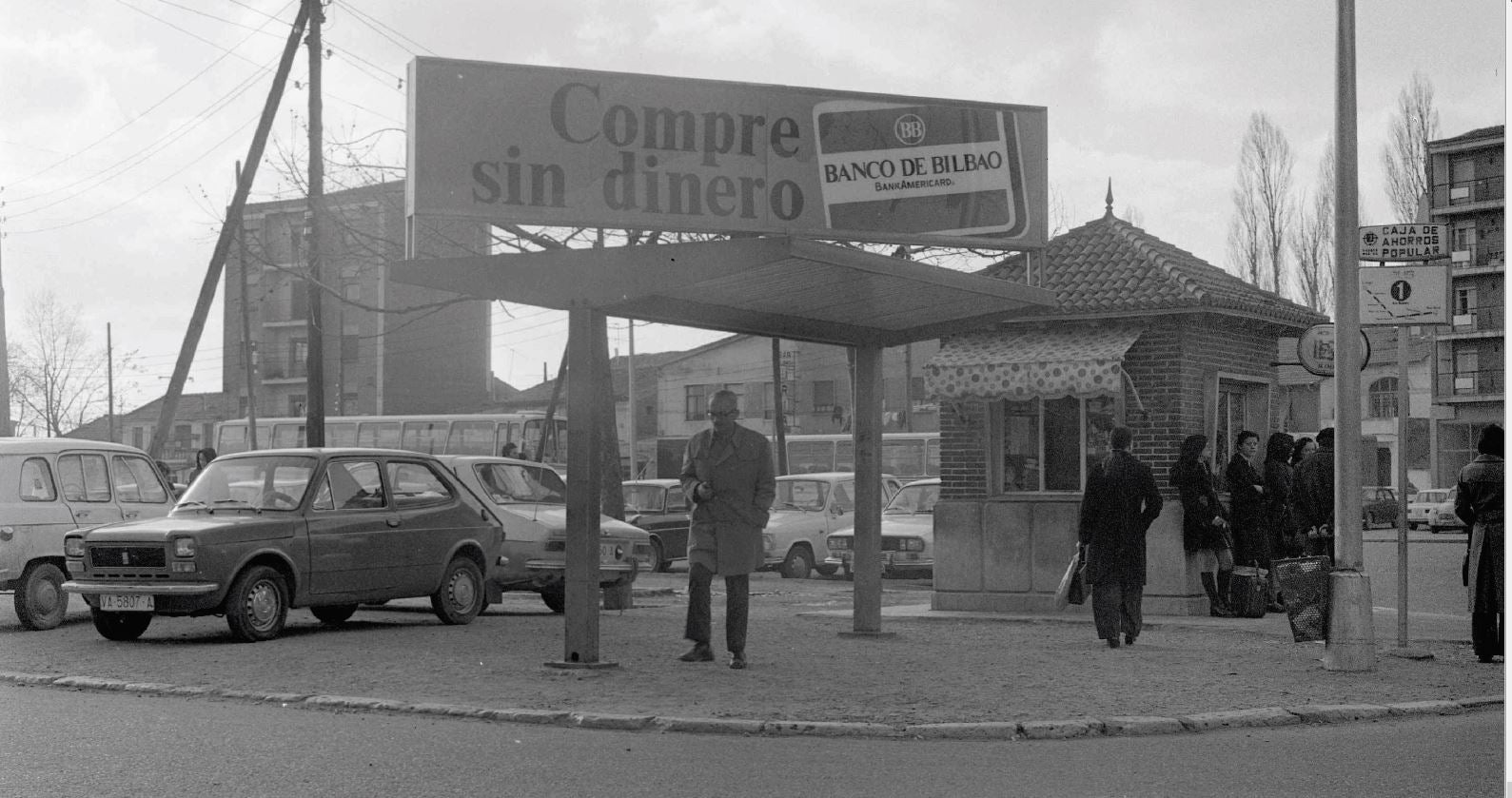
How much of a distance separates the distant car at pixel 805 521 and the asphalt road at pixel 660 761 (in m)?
17.3

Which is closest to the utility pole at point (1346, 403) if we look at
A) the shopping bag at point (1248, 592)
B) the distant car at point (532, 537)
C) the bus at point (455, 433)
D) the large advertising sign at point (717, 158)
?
the large advertising sign at point (717, 158)

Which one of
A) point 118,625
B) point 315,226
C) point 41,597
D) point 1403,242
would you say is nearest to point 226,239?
point 315,226

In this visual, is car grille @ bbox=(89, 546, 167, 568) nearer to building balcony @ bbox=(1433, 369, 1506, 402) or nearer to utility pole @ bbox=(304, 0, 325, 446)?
utility pole @ bbox=(304, 0, 325, 446)

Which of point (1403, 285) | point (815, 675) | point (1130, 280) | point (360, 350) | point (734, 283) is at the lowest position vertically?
point (815, 675)

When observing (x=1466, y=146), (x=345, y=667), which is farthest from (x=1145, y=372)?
(x=1466, y=146)

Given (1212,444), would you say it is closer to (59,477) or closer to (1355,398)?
(1355,398)

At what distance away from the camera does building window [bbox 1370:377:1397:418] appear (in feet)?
239

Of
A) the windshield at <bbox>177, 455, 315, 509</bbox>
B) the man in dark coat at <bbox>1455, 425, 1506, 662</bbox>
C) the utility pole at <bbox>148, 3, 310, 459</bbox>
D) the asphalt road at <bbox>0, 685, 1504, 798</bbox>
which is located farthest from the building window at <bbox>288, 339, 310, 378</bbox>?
the asphalt road at <bbox>0, 685, 1504, 798</bbox>

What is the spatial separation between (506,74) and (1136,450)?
25.5ft

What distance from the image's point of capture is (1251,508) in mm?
16672

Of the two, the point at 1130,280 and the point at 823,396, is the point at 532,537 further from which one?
the point at 823,396

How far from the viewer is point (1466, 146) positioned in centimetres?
7638

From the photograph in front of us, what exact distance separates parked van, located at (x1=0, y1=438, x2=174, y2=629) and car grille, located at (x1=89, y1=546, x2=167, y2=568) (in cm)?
224

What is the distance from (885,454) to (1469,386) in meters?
48.4
